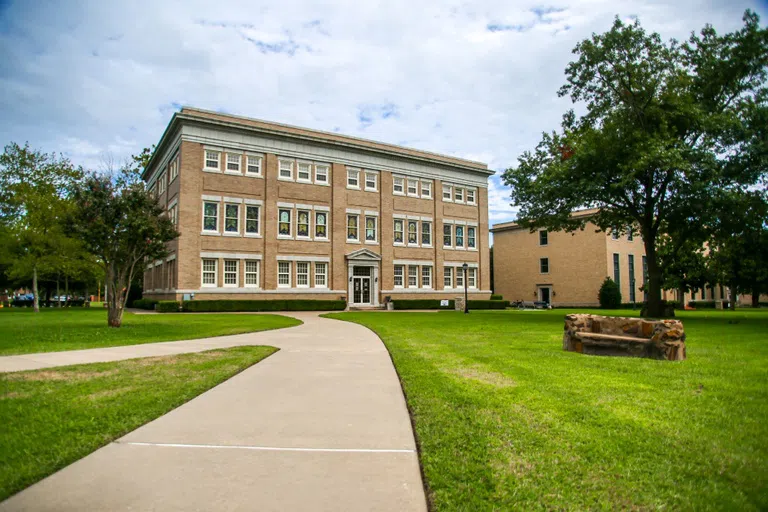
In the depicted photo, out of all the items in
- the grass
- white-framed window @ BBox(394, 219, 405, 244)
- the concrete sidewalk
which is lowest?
the concrete sidewalk

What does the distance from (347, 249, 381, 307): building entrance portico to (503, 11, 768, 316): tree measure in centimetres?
1687

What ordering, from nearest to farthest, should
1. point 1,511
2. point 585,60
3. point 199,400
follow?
1. point 1,511
2. point 199,400
3. point 585,60

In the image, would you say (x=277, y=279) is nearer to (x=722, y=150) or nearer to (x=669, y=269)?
(x=722, y=150)

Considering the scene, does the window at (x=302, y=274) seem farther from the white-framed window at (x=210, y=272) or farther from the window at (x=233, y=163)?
the window at (x=233, y=163)

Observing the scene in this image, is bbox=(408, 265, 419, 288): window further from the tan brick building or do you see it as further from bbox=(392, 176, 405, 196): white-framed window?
bbox=(392, 176, 405, 196): white-framed window

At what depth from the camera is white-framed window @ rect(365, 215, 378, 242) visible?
42750 mm

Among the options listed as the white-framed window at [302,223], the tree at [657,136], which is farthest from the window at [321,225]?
the tree at [657,136]

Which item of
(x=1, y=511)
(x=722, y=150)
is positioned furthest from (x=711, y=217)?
(x=1, y=511)

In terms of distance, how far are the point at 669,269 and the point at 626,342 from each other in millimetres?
43448

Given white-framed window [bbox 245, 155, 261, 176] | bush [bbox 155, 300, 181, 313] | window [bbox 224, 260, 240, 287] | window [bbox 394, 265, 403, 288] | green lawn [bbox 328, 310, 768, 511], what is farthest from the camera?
window [bbox 394, 265, 403, 288]

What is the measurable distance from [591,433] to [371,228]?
38615 mm

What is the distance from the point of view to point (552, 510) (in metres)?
3.22

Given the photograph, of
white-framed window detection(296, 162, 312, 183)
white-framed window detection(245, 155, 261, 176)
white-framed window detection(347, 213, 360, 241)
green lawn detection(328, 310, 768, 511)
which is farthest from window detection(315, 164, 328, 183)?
green lawn detection(328, 310, 768, 511)

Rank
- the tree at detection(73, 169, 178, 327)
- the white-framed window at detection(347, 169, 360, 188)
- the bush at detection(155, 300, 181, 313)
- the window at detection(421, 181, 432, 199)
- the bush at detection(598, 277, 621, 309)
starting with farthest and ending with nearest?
1. the bush at detection(598, 277, 621, 309)
2. the window at detection(421, 181, 432, 199)
3. the white-framed window at detection(347, 169, 360, 188)
4. the bush at detection(155, 300, 181, 313)
5. the tree at detection(73, 169, 178, 327)
